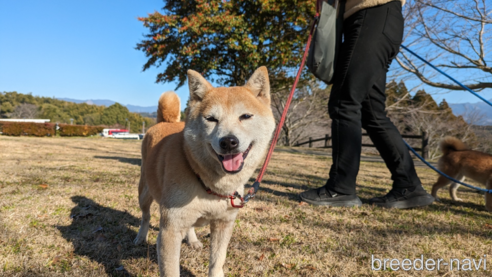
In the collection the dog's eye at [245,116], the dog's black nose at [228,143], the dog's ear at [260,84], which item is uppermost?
the dog's ear at [260,84]

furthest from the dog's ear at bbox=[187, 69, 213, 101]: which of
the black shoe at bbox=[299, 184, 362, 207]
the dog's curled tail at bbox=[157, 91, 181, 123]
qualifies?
the black shoe at bbox=[299, 184, 362, 207]

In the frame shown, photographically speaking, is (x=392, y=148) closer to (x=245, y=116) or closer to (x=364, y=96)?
(x=364, y=96)

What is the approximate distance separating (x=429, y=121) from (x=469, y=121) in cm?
296

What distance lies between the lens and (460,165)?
4.50 meters

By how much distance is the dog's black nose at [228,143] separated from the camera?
152 cm

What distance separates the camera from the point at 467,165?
4.41 meters

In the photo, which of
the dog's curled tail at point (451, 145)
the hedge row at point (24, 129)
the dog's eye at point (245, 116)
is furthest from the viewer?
the hedge row at point (24, 129)

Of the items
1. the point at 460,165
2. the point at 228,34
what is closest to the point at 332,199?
the point at 460,165

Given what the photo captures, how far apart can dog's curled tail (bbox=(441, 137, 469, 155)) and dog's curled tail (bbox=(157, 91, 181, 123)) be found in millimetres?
4683

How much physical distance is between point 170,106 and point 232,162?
141 cm

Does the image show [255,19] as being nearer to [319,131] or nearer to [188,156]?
[188,156]

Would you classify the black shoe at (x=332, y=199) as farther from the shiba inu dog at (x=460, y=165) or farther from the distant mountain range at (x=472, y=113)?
the distant mountain range at (x=472, y=113)

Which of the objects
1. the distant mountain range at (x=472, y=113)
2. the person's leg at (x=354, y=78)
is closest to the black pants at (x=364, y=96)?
the person's leg at (x=354, y=78)

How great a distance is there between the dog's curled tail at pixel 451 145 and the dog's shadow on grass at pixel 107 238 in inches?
196
